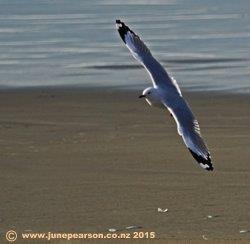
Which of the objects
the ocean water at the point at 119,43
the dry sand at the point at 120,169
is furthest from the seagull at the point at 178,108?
the ocean water at the point at 119,43

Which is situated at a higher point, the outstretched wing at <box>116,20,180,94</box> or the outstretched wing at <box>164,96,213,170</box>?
the outstretched wing at <box>116,20,180,94</box>

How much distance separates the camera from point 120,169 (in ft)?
36.4

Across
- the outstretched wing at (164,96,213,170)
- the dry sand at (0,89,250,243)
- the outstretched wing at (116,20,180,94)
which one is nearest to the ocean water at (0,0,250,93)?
the dry sand at (0,89,250,243)

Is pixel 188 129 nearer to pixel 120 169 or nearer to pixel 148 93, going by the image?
pixel 148 93

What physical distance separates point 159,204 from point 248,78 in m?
8.02

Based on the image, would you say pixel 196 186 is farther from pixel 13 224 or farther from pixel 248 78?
pixel 248 78

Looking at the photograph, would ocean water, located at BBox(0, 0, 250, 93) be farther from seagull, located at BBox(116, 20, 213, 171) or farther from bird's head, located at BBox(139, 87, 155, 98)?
bird's head, located at BBox(139, 87, 155, 98)

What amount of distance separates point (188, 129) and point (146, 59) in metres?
0.88

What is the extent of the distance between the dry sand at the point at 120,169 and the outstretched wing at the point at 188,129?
1.17 meters

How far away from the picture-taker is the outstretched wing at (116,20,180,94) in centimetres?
764

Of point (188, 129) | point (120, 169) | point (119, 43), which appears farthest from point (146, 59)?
point (119, 43)

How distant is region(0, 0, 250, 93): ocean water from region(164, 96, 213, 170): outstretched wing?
29.8ft

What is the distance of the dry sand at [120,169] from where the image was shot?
9.11m

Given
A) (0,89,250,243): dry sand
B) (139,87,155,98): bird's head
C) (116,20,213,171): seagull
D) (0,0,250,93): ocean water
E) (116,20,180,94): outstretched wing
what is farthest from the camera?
(0,0,250,93): ocean water
